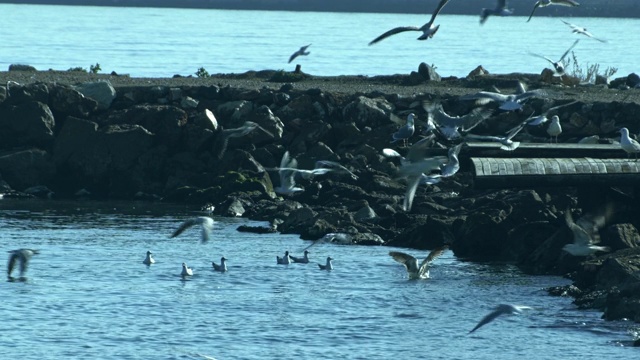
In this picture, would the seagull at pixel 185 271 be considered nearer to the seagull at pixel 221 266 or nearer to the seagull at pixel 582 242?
the seagull at pixel 221 266

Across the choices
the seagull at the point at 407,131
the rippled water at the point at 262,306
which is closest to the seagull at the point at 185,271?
the rippled water at the point at 262,306

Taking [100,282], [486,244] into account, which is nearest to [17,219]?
[100,282]

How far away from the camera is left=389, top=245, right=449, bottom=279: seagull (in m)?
28.0

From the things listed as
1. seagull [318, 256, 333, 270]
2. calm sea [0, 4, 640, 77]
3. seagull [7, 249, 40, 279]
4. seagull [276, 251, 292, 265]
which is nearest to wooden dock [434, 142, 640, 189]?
seagull [318, 256, 333, 270]

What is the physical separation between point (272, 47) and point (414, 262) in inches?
3201

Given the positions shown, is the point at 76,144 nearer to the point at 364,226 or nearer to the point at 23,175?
the point at 23,175

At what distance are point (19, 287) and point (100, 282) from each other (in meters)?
1.56

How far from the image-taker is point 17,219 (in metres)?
35.7

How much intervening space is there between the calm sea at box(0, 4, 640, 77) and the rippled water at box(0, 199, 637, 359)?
37.1m

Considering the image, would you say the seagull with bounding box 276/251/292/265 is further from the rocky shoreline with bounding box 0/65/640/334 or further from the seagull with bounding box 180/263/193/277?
the rocky shoreline with bounding box 0/65/640/334

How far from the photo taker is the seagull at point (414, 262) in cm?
2797

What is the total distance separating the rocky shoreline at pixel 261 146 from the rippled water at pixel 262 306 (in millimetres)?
2223

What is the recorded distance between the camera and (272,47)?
10850 centimetres

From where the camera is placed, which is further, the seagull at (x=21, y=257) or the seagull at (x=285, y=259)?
the seagull at (x=285, y=259)
